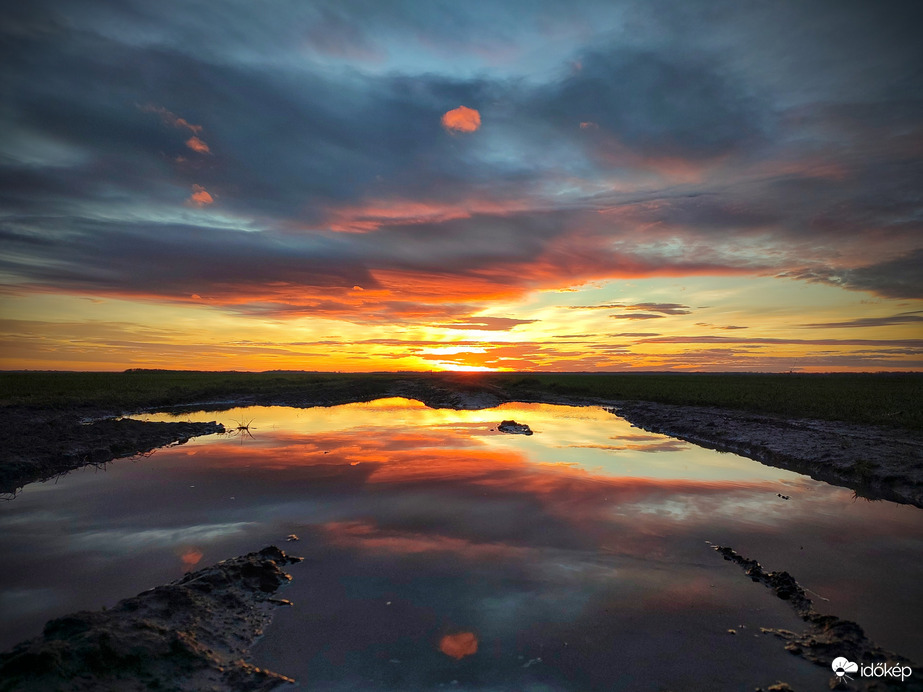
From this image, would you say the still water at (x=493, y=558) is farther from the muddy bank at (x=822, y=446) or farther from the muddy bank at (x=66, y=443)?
the muddy bank at (x=822, y=446)

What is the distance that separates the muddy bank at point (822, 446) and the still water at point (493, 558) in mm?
1461

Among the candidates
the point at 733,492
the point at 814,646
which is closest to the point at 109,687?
the point at 814,646

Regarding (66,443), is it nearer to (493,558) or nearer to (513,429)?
(493,558)

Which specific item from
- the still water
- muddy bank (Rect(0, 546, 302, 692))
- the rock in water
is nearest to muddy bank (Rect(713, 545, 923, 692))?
the still water

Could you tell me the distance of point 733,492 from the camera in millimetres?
12609

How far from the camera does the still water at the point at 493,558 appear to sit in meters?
5.46

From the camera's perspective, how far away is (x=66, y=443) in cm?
1666

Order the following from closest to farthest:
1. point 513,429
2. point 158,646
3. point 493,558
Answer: point 158,646, point 493,558, point 513,429

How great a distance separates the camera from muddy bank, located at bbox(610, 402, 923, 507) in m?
13.2

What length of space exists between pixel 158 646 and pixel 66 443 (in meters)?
15.9

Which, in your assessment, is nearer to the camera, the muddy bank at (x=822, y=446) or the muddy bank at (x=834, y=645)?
the muddy bank at (x=834, y=645)

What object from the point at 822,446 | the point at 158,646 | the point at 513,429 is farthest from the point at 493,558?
the point at 822,446

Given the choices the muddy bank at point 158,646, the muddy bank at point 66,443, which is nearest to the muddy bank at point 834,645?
the muddy bank at point 158,646

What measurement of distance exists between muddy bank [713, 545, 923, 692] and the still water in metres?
0.18
